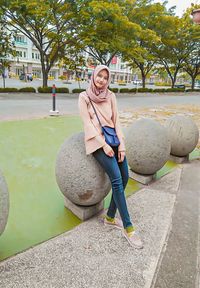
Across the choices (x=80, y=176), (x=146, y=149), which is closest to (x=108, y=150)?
(x=80, y=176)

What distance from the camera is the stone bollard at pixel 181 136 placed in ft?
18.2

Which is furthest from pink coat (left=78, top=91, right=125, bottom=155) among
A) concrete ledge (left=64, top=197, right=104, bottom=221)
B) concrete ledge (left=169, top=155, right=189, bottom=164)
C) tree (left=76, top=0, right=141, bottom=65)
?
tree (left=76, top=0, right=141, bottom=65)

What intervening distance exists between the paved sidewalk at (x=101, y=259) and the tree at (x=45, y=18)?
58.6 feet

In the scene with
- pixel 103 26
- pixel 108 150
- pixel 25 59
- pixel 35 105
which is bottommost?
pixel 35 105

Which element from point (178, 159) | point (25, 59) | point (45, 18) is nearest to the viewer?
point (178, 159)

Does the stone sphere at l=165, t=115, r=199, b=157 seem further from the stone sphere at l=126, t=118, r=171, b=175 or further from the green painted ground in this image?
the stone sphere at l=126, t=118, r=171, b=175

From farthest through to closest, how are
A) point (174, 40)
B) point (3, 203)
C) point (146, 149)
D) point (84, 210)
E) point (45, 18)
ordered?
point (174, 40) < point (45, 18) < point (146, 149) < point (84, 210) < point (3, 203)

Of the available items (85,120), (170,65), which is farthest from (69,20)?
(170,65)

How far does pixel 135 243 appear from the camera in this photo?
276 centimetres

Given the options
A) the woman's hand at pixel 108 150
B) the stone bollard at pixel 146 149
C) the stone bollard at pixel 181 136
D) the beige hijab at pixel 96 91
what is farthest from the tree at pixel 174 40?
the woman's hand at pixel 108 150

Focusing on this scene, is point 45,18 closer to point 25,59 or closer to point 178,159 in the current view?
point 178,159

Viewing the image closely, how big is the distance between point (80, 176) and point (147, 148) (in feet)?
5.82

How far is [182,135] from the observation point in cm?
555

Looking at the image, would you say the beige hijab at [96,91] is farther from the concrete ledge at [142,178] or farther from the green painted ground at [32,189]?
the concrete ledge at [142,178]
